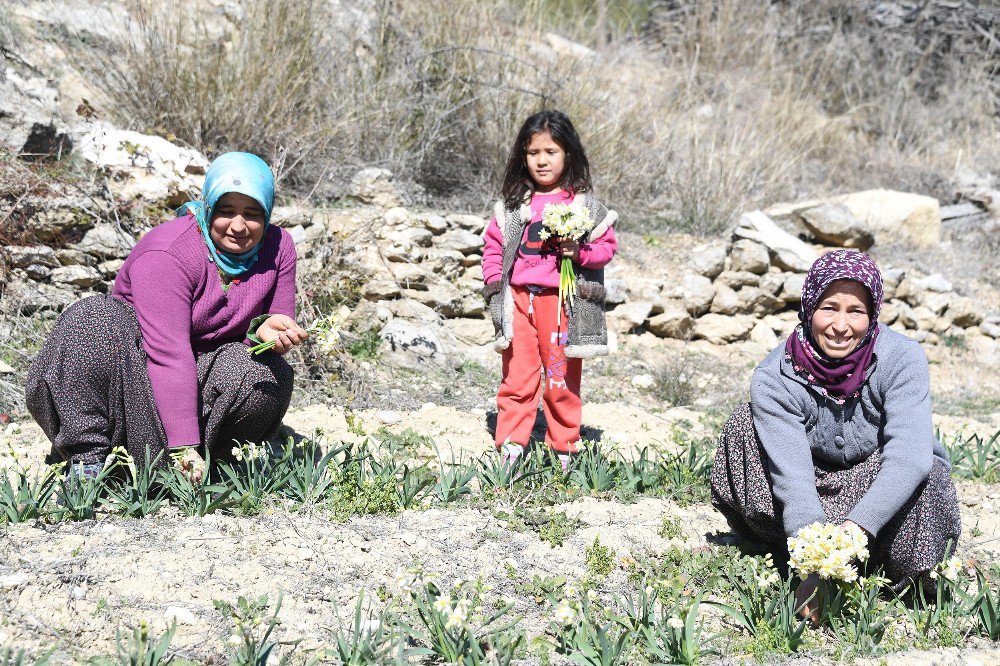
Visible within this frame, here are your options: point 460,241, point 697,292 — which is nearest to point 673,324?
point 697,292

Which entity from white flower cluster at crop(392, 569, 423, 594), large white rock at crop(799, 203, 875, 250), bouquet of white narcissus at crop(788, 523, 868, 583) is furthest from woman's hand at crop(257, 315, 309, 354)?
large white rock at crop(799, 203, 875, 250)

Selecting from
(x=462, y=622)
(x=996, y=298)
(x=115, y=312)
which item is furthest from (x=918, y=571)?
(x=996, y=298)

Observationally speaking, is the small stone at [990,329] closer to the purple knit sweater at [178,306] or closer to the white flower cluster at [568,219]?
the white flower cluster at [568,219]

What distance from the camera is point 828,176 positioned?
32.1ft

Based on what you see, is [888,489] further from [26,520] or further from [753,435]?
[26,520]

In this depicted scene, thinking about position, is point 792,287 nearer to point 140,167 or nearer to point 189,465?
point 140,167

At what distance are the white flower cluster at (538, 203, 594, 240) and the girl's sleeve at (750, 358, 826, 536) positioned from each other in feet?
3.67

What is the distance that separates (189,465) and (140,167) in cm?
267

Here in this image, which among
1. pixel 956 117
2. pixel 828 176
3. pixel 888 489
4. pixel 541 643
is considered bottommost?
pixel 541 643

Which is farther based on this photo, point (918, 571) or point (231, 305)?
point (231, 305)

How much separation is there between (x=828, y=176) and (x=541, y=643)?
327 inches

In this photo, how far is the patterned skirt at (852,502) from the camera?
2.86 m

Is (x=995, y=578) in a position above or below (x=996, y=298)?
below

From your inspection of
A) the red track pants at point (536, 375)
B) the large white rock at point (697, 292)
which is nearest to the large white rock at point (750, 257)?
the large white rock at point (697, 292)
